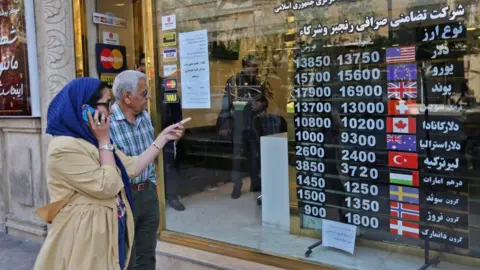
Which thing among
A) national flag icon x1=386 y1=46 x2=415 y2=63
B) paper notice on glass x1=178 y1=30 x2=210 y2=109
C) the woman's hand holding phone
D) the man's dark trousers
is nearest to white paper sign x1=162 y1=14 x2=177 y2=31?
paper notice on glass x1=178 y1=30 x2=210 y2=109

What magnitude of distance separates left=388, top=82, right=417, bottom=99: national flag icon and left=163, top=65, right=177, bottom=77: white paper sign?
6.83 ft

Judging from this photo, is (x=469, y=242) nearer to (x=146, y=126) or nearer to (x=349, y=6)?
(x=349, y=6)

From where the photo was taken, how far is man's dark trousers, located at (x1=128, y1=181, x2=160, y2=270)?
2.95 m

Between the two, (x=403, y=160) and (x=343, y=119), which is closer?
(x=403, y=160)

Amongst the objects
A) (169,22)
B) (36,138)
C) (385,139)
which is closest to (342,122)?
(385,139)

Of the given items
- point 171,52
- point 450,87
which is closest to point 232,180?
point 171,52

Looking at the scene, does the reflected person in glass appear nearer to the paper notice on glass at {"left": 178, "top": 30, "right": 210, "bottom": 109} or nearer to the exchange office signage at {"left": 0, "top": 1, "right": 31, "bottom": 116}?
the paper notice on glass at {"left": 178, "top": 30, "right": 210, "bottom": 109}

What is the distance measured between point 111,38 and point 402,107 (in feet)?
10.7

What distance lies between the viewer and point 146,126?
3066mm

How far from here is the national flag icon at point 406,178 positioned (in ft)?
10.7

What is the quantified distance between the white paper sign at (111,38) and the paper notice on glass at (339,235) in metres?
3.00

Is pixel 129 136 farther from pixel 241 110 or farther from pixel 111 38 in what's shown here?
pixel 241 110

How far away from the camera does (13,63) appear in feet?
16.9

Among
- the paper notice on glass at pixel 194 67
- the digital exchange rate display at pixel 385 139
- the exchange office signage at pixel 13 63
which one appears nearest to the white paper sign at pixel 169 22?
the paper notice on glass at pixel 194 67
